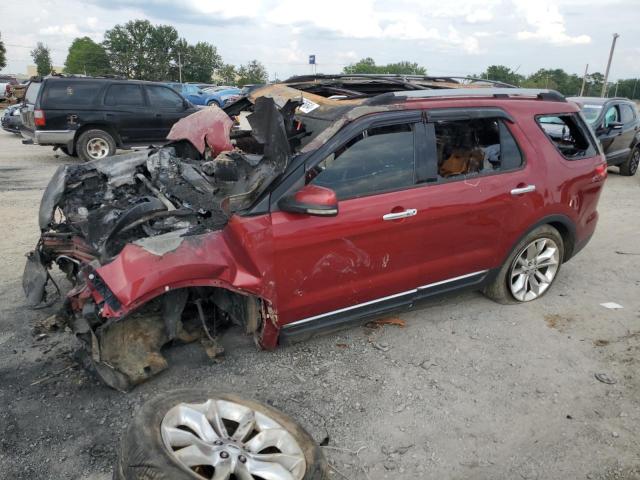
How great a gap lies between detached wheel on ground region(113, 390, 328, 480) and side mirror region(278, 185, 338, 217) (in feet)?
3.76

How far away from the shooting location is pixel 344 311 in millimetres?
3455

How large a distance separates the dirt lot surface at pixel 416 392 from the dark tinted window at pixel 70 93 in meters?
7.02

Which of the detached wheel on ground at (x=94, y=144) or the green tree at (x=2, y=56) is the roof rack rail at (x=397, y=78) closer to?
the detached wheel on ground at (x=94, y=144)

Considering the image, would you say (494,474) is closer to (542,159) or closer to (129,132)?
(542,159)

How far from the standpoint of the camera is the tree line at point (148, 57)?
85062 mm

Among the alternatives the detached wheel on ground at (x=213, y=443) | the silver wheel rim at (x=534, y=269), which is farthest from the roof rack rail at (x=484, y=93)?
the detached wheel on ground at (x=213, y=443)

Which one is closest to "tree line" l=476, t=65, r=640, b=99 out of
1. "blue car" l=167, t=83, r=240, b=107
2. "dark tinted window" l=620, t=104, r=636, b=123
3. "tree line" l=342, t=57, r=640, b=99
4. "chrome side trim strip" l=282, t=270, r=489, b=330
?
"tree line" l=342, t=57, r=640, b=99

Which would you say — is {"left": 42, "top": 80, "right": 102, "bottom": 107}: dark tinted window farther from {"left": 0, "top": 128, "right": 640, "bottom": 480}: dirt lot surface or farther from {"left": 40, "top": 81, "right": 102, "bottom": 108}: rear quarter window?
{"left": 0, "top": 128, "right": 640, "bottom": 480}: dirt lot surface

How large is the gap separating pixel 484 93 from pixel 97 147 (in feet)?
30.5

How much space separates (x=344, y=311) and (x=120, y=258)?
153 centimetres

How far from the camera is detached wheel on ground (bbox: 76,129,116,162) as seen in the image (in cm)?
1056

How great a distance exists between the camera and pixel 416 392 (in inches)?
129

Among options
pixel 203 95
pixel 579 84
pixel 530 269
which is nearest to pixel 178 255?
pixel 530 269

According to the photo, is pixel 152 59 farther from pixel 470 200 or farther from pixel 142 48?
pixel 470 200
